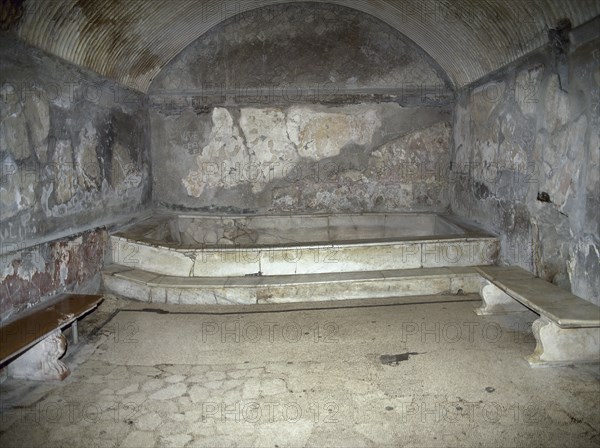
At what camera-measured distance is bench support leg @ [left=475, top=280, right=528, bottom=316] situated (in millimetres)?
4340

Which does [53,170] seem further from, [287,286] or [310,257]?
[310,257]

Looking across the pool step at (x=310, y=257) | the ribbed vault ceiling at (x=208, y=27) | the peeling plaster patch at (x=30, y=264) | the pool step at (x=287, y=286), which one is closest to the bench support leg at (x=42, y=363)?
the peeling plaster patch at (x=30, y=264)

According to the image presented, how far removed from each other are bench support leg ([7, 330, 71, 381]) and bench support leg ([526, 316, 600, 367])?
11.3 feet

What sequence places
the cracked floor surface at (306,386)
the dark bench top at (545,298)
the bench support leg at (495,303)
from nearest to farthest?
the cracked floor surface at (306,386) < the dark bench top at (545,298) < the bench support leg at (495,303)

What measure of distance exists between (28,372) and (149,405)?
3.50 ft

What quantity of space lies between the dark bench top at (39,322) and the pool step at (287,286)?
826 millimetres

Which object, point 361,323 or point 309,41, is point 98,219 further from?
point 309,41

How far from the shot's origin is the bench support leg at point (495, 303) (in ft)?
14.2

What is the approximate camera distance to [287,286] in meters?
4.70

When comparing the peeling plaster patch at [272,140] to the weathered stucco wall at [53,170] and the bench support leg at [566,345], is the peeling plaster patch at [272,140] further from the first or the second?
the bench support leg at [566,345]

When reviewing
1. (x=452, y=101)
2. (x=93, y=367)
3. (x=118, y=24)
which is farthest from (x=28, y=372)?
(x=452, y=101)

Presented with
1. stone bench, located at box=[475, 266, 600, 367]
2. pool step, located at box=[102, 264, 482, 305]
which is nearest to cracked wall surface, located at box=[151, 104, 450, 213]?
pool step, located at box=[102, 264, 482, 305]

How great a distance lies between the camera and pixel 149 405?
293 cm

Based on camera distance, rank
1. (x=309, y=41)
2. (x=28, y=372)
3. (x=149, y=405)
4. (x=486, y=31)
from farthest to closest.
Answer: (x=309, y=41)
(x=486, y=31)
(x=28, y=372)
(x=149, y=405)
